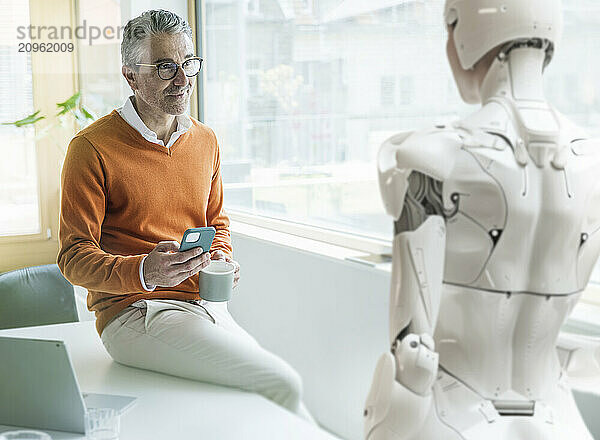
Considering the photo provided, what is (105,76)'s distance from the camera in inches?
53.1

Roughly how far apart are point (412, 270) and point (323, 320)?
305 mm

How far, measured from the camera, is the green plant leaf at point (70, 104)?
1358 millimetres

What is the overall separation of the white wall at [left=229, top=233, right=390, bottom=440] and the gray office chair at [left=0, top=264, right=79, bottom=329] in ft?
1.21

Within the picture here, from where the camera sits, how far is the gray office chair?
1368 mm

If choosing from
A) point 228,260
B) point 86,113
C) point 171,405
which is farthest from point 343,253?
point 86,113

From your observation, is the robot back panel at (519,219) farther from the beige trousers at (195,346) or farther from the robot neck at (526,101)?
the beige trousers at (195,346)

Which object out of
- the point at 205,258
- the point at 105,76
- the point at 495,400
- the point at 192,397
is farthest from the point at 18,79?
the point at 495,400

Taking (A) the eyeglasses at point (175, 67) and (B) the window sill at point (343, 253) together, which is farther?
(A) the eyeglasses at point (175, 67)

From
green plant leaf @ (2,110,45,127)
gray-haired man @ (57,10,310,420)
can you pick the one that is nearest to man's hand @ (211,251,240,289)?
gray-haired man @ (57,10,310,420)

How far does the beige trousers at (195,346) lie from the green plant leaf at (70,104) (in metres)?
0.41

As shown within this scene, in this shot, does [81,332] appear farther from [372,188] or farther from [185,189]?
[372,188]

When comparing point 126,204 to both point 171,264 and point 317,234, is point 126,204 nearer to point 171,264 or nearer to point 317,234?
point 171,264

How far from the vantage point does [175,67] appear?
1285mm

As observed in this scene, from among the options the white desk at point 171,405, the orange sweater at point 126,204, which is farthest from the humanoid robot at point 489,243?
the orange sweater at point 126,204
